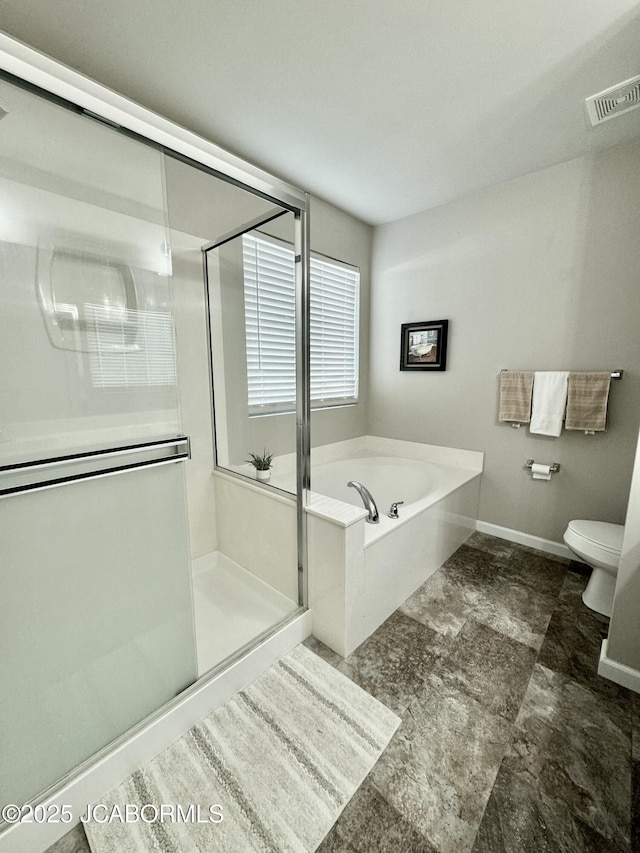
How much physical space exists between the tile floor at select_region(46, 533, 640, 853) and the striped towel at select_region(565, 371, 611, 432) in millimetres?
1024

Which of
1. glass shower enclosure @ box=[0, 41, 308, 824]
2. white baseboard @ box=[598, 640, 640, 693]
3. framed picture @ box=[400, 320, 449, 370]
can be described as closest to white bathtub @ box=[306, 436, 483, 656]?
glass shower enclosure @ box=[0, 41, 308, 824]

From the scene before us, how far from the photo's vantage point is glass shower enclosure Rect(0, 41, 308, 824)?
0.87 metres

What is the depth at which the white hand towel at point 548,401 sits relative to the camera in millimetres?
2186

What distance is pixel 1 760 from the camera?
900 mm

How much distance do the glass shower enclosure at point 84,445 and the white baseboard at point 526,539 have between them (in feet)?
7.41

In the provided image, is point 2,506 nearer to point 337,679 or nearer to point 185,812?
point 185,812

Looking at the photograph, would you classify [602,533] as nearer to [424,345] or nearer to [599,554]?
[599,554]

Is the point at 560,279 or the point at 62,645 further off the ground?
the point at 560,279

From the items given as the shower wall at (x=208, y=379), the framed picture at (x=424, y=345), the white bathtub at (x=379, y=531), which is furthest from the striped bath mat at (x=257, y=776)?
the framed picture at (x=424, y=345)

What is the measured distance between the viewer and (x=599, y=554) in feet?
5.73

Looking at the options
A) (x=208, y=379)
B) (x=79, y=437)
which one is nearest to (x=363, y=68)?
(x=208, y=379)

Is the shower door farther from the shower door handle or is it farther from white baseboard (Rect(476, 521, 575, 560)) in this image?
white baseboard (Rect(476, 521, 575, 560))

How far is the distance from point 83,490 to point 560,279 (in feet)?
9.10

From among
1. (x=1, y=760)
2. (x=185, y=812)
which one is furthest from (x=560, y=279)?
(x=1, y=760)
